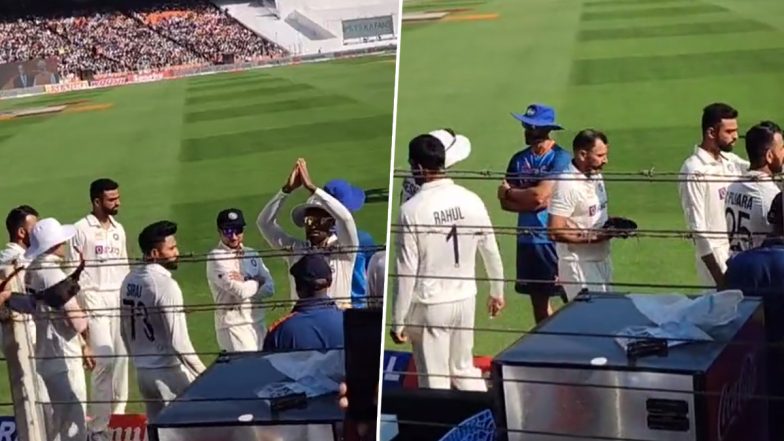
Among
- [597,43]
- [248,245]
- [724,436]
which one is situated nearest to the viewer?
[724,436]

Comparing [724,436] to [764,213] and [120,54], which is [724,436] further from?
[120,54]

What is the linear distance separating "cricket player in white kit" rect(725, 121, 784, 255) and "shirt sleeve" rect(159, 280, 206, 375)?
1140 millimetres

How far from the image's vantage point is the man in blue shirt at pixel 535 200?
2100mm

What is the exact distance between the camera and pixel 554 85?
2.12 m

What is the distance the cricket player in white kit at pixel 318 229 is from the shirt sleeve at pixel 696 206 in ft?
2.18

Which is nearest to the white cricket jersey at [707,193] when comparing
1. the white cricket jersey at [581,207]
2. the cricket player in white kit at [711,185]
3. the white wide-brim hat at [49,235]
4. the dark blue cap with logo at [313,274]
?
the cricket player in white kit at [711,185]

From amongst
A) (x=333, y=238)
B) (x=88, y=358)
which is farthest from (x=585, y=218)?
(x=88, y=358)

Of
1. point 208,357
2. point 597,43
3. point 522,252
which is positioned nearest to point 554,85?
point 597,43

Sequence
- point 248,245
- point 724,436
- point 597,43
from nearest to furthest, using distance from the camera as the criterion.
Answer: point 724,436, point 597,43, point 248,245

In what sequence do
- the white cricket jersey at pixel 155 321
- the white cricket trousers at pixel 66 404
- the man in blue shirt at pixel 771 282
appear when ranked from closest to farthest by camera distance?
the man in blue shirt at pixel 771 282, the white cricket jersey at pixel 155 321, the white cricket trousers at pixel 66 404

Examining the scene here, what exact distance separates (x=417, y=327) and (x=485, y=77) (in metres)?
0.52

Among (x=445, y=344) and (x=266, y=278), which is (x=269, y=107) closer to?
(x=266, y=278)

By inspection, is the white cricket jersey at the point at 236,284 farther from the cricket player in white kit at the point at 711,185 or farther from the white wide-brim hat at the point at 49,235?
the cricket player in white kit at the point at 711,185

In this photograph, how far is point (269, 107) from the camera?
234 centimetres
